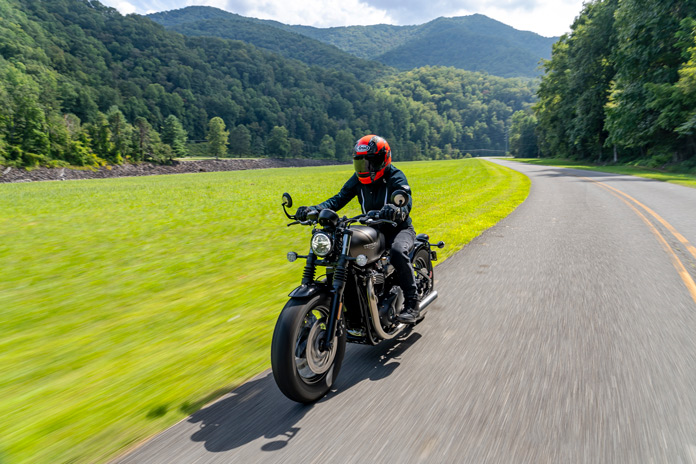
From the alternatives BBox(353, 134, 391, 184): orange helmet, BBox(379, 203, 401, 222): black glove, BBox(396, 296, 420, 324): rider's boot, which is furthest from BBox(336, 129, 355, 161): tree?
BBox(379, 203, 401, 222): black glove

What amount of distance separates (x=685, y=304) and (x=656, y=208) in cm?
1058

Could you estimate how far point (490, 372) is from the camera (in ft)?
11.6

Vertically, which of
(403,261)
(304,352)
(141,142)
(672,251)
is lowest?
(672,251)

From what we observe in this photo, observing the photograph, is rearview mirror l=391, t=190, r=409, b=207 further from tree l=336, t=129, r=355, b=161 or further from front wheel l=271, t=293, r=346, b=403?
tree l=336, t=129, r=355, b=161

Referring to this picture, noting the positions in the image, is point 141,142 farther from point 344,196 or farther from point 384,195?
point 384,195

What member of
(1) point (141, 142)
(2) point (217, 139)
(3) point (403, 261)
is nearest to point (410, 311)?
(3) point (403, 261)

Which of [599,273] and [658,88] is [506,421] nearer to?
[599,273]

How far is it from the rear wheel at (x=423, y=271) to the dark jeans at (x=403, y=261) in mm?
558

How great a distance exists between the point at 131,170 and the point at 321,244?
226ft

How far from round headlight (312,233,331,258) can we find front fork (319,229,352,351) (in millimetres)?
165

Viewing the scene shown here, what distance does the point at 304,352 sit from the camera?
3.14 metres

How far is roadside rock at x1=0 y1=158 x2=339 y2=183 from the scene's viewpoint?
5119 centimetres

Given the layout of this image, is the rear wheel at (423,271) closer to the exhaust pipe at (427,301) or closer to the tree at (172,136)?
the exhaust pipe at (427,301)

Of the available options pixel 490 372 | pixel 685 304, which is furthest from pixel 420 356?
pixel 685 304
